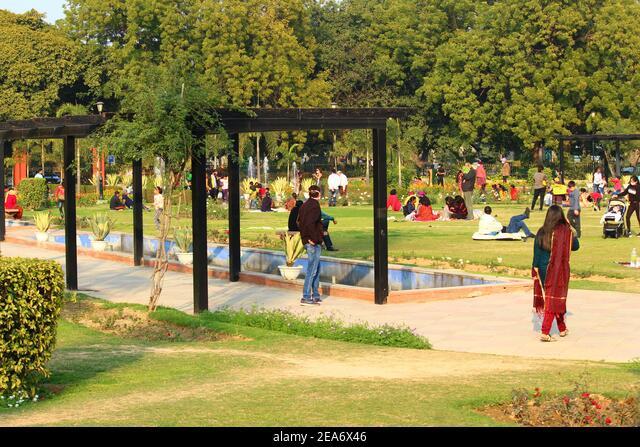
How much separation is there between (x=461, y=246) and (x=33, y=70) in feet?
159

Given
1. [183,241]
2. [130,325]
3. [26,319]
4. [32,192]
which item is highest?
[32,192]

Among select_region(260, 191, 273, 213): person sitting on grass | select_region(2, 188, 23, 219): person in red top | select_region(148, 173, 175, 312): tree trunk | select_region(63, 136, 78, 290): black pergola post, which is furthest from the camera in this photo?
select_region(260, 191, 273, 213): person sitting on grass

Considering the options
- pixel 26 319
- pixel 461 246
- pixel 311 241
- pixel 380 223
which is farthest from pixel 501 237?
pixel 26 319

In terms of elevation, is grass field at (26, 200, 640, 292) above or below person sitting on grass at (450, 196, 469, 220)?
below

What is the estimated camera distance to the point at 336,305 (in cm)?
1670

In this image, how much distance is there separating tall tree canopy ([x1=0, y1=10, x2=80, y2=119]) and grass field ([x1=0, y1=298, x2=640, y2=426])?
5701 centimetres

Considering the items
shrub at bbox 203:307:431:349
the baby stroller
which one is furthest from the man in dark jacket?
shrub at bbox 203:307:431:349

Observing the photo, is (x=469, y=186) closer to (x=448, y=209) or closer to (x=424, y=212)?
(x=448, y=209)

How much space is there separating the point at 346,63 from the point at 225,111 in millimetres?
56107

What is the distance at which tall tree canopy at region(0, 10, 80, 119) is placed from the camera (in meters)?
67.8

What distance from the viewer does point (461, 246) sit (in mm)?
24609

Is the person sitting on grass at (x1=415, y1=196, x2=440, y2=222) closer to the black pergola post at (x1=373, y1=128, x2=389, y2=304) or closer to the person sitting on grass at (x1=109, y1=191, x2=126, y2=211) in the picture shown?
the person sitting on grass at (x1=109, y1=191, x2=126, y2=211)

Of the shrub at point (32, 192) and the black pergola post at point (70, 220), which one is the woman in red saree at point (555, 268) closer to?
the black pergola post at point (70, 220)
